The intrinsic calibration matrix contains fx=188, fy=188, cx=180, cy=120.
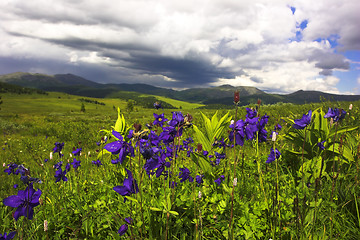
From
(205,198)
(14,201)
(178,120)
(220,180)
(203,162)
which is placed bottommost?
(205,198)

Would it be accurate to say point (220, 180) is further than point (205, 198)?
Yes

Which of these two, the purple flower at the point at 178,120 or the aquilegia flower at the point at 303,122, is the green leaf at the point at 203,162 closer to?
the purple flower at the point at 178,120

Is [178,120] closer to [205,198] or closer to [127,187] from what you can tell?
[127,187]

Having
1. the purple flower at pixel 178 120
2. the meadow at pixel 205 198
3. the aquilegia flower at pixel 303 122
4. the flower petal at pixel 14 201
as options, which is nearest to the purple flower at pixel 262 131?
the meadow at pixel 205 198

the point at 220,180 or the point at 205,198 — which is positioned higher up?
the point at 220,180

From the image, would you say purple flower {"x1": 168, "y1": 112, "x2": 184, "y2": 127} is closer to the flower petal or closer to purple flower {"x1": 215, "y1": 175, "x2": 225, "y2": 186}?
purple flower {"x1": 215, "y1": 175, "x2": 225, "y2": 186}

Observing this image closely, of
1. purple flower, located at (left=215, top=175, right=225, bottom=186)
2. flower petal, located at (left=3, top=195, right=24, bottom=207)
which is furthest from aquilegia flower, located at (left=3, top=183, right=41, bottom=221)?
purple flower, located at (left=215, top=175, right=225, bottom=186)

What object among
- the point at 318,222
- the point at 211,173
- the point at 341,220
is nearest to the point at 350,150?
the point at 341,220

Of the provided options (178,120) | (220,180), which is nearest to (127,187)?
(178,120)

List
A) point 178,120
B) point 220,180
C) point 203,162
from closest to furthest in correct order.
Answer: point 178,120 < point 203,162 < point 220,180

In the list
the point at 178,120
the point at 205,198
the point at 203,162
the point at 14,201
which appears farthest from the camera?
the point at 203,162

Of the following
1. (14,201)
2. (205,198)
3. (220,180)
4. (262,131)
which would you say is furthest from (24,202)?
(262,131)

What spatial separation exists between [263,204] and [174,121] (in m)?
1.56

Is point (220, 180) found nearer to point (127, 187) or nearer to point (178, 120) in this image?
point (178, 120)
